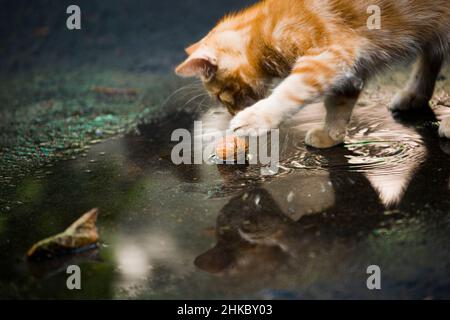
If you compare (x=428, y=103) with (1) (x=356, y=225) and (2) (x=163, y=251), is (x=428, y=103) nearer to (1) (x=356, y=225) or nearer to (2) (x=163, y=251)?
(1) (x=356, y=225)

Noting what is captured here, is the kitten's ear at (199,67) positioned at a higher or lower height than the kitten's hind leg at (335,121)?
higher

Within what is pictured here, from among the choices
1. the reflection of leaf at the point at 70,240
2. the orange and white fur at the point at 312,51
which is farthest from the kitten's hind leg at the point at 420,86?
the reflection of leaf at the point at 70,240

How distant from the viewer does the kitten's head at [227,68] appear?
229 centimetres

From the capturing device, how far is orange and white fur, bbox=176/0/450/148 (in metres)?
2.19

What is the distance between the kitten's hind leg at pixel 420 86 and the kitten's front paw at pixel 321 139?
0.55 m

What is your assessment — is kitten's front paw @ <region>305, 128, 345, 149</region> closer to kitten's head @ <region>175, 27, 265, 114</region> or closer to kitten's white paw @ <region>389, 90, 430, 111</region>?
kitten's head @ <region>175, 27, 265, 114</region>

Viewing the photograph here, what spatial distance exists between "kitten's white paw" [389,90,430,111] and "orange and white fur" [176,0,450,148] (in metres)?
0.38

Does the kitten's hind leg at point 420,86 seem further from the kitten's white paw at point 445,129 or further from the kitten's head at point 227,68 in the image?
the kitten's head at point 227,68

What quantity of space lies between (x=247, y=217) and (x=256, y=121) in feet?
1.29

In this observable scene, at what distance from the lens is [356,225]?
5.76ft

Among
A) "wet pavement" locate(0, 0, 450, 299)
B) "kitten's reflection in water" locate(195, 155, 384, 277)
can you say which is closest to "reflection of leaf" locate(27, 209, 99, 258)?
"wet pavement" locate(0, 0, 450, 299)
